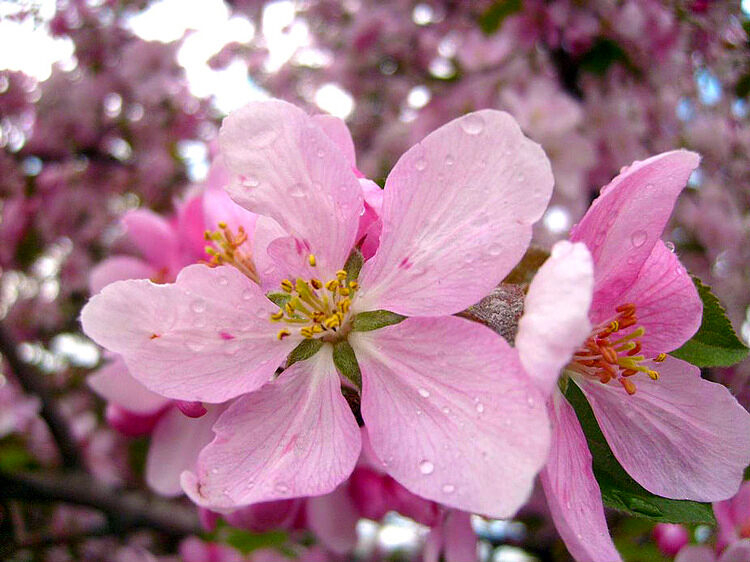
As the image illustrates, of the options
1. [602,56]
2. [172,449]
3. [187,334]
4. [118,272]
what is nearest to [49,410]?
[118,272]

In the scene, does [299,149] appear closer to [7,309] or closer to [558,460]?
[558,460]

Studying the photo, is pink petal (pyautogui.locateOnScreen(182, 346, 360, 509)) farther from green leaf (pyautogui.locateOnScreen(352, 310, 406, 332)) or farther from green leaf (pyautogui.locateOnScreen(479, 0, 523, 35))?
green leaf (pyautogui.locateOnScreen(479, 0, 523, 35))

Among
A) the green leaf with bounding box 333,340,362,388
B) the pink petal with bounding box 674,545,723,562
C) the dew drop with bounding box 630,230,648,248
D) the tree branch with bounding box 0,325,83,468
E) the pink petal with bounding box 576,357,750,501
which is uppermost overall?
the dew drop with bounding box 630,230,648,248

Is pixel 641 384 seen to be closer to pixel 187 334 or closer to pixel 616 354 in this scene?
pixel 616 354

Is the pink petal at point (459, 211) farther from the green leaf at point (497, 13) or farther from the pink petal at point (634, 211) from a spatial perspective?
the green leaf at point (497, 13)

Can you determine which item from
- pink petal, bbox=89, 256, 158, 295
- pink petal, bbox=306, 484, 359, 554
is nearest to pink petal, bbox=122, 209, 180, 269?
pink petal, bbox=89, 256, 158, 295

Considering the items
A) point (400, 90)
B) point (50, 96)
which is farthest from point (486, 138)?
point (50, 96)
